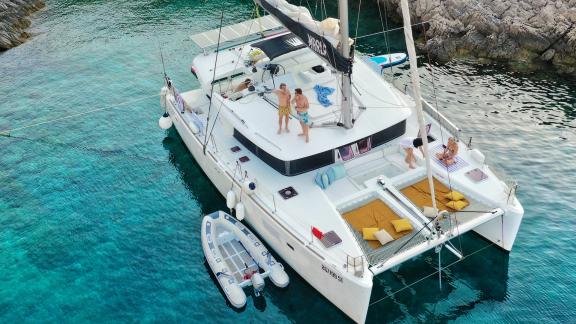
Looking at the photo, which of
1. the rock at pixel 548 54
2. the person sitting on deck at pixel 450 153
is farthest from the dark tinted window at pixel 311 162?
the rock at pixel 548 54

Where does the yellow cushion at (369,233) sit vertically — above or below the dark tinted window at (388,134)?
below

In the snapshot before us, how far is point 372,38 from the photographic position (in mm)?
32812

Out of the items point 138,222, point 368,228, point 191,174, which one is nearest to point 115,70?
point 191,174

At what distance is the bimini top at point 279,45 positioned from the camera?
65.7ft

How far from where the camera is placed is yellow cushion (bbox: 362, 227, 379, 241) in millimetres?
15469

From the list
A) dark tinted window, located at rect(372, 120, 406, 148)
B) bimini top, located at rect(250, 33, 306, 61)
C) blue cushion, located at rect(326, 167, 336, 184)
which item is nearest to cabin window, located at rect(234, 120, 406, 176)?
dark tinted window, located at rect(372, 120, 406, 148)

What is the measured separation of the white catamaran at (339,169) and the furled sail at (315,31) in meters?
0.04

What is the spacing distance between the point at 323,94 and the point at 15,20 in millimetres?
25423

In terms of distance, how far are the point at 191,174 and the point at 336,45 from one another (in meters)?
8.59

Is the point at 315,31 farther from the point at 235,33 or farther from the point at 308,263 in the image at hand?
the point at 308,263

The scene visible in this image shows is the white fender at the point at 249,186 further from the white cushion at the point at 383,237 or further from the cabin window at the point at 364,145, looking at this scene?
the white cushion at the point at 383,237

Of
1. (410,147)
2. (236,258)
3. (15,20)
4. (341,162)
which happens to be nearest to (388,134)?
(410,147)

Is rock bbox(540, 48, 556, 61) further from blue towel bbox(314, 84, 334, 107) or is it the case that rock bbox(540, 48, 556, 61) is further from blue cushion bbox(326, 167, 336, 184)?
blue cushion bbox(326, 167, 336, 184)

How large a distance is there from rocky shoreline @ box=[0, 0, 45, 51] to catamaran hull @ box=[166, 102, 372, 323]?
66.8ft
